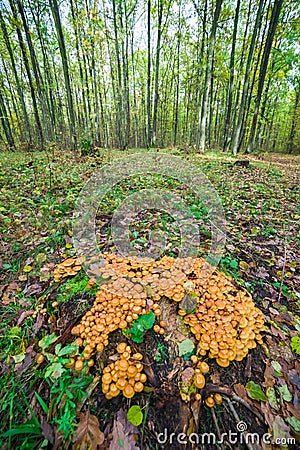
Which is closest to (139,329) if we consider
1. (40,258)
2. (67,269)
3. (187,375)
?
A: (187,375)

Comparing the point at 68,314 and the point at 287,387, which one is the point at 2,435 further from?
the point at 287,387

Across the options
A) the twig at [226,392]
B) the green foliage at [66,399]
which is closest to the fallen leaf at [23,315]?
the green foliage at [66,399]

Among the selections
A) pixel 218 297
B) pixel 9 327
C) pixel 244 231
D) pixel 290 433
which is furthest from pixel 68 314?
pixel 244 231

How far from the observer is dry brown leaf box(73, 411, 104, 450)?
1255 millimetres

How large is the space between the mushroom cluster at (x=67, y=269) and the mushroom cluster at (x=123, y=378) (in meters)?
1.09

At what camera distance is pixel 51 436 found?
51.0 inches

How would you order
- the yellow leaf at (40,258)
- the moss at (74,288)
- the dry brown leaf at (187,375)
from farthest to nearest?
the yellow leaf at (40,258)
the moss at (74,288)
the dry brown leaf at (187,375)

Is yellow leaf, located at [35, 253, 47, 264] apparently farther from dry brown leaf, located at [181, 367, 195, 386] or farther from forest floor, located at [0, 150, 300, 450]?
dry brown leaf, located at [181, 367, 195, 386]

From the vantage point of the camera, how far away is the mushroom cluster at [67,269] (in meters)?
2.30

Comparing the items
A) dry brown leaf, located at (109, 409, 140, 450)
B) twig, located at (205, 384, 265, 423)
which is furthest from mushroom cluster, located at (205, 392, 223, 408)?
dry brown leaf, located at (109, 409, 140, 450)

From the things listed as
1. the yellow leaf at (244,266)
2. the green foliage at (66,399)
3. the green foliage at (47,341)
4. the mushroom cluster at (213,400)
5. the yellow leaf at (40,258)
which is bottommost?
the mushroom cluster at (213,400)

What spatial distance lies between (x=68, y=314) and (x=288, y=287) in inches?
101

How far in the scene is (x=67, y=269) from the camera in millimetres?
2332

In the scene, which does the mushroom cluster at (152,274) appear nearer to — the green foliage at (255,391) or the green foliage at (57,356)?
the green foliage at (57,356)
